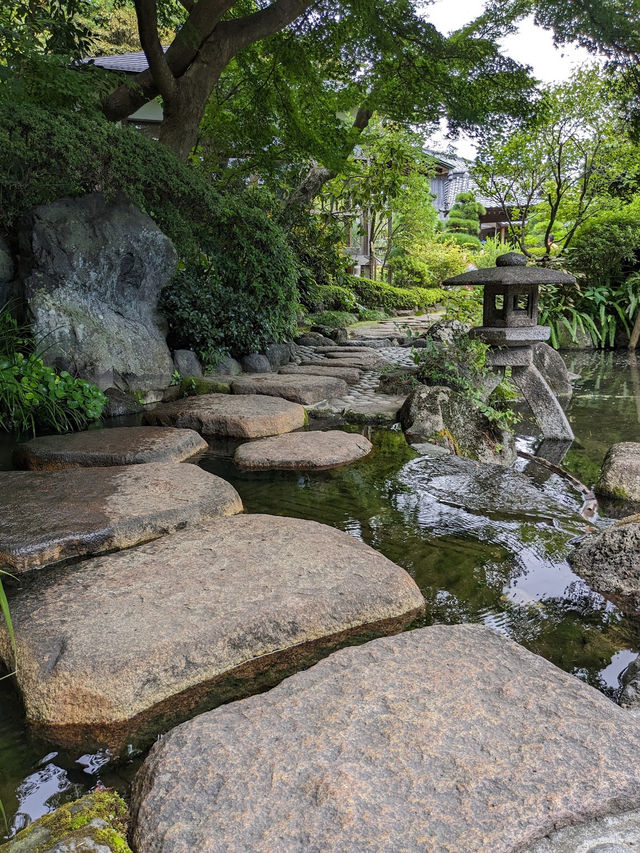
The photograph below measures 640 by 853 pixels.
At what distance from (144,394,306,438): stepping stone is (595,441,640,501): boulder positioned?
7.95 ft

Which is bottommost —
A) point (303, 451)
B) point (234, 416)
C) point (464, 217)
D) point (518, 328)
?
point (303, 451)

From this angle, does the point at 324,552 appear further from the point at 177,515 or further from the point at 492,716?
the point at 492,716

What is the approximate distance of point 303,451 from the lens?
14.1 feet

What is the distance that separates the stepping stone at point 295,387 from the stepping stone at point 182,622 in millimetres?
3474

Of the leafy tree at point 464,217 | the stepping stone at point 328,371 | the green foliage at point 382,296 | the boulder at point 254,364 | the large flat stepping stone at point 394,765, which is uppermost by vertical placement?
the leafy tree at point 464,217

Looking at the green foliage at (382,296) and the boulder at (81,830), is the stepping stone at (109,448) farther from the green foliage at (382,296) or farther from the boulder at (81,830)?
the green foliage at (382,296)

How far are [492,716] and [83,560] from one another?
185 cm

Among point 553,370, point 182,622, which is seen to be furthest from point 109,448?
point 553,370

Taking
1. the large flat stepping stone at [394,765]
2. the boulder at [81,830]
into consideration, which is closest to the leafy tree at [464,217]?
the large flat stepping stone at [394,765]

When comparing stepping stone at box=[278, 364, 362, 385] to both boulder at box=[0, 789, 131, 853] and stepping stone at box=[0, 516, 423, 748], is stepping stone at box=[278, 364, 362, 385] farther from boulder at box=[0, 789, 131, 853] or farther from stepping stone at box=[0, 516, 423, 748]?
boulder at box=[0, 789, 131, 853]

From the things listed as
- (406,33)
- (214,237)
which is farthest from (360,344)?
(406,33)

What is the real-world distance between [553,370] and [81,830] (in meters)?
8.83

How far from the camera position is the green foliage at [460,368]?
5949 mm

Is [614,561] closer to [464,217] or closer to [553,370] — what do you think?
[553,370]
